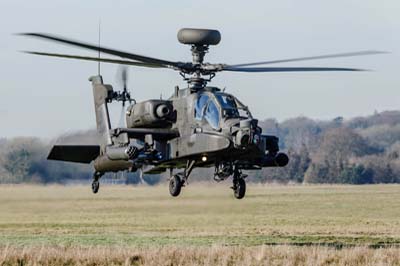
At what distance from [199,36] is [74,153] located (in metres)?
7.89

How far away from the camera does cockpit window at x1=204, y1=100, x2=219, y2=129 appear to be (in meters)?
31.2

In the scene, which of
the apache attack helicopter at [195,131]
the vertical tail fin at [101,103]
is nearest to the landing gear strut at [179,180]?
the apache attack helicopter at [195,131]

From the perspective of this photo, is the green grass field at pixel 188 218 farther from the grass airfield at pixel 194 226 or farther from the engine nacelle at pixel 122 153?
the engine nacelle at pixel 122 153

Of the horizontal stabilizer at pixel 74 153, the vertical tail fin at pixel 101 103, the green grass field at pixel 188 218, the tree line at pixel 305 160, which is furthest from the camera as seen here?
the tree line at pixel 305 160

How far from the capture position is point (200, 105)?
31.8 m

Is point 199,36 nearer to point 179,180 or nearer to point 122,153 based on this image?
point 122,153

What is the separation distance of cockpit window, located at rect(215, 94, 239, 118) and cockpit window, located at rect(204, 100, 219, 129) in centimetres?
23

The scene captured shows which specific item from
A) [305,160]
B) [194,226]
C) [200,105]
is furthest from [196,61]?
[305,160]

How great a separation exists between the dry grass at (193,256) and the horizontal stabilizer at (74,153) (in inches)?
194

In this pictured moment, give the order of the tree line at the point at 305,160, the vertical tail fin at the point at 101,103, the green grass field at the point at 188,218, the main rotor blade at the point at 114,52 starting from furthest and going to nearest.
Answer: the tree line at the point at 305,160 < the green grass field at the point at 188,218 < the vertical tail fin at the point at 101,103 < the main rotor blade at the point at 114,52

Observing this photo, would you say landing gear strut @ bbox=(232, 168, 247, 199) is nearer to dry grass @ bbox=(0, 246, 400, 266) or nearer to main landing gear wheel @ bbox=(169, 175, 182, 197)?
main landing gear wheel @ bbox=(169, 175, 182, 197)

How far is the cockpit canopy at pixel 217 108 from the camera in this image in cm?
3106

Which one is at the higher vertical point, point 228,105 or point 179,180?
point 228,105

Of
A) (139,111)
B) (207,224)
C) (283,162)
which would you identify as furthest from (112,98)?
(207,224)
